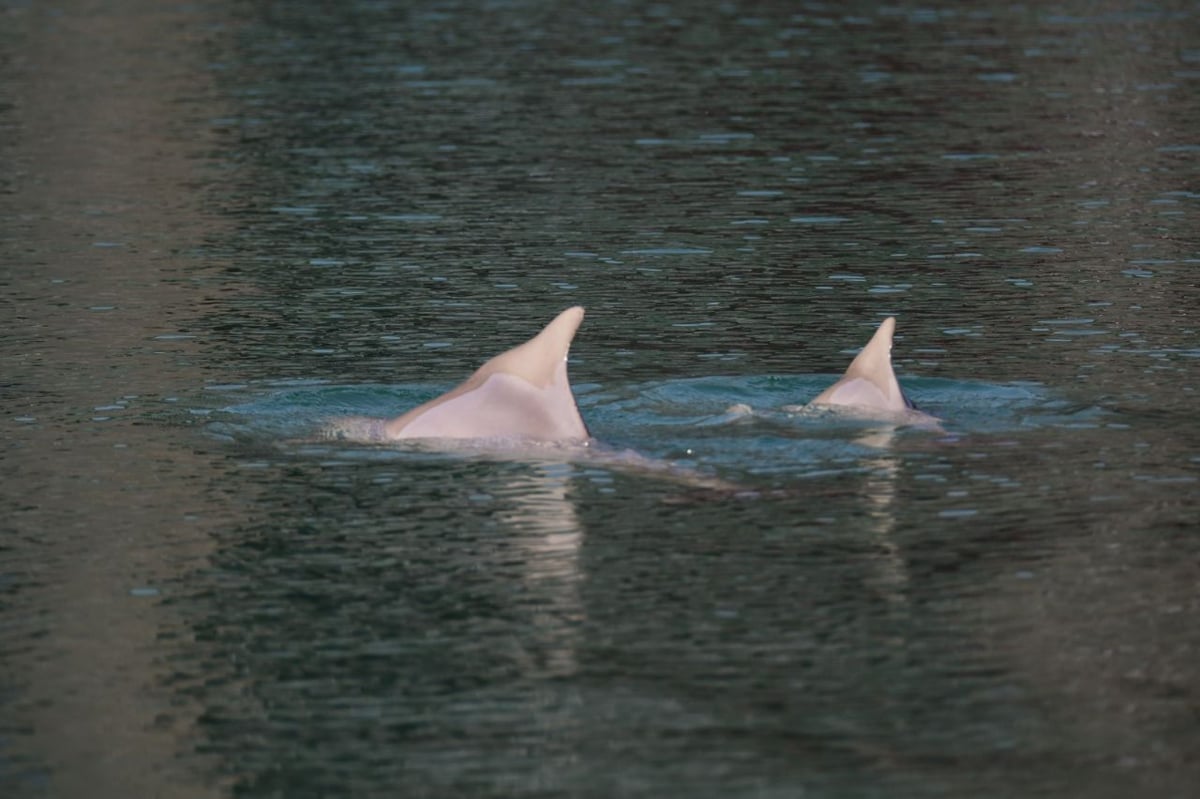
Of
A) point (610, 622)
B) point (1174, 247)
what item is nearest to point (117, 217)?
point (1174, 247)

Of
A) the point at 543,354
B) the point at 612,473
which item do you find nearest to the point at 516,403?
the point at 543,354

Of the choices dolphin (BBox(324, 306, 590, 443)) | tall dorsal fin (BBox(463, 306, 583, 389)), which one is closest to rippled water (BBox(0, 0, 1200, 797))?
dolphin (BBox(324, 306, 590, 443))

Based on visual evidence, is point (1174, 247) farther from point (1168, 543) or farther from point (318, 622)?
point (318, 622)

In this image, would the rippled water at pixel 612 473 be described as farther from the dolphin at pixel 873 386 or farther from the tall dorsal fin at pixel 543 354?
the tall dorsal fin at pixel 543 354

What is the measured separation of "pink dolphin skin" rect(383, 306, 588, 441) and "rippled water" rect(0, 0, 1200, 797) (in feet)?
0.80

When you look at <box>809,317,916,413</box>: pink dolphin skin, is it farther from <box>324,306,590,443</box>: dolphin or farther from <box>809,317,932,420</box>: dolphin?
<box>324,306,590,443</box>: dolphin

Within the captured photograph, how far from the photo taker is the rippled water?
9.69 m

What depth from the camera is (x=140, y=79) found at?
4112 cm

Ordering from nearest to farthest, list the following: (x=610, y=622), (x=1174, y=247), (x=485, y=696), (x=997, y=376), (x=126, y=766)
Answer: (x=126, y=766) < (x=485, y=696) < (x=610, y=622) < (x=997, y=376) < (x=1174, y=247)

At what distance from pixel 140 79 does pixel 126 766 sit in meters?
33.1

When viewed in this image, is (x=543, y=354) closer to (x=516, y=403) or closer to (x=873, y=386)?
(x=516, y=403)

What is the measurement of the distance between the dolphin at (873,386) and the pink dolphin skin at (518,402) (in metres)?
1.83

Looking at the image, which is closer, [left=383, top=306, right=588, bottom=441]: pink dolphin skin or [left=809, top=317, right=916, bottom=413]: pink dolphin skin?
[left=383, top=306, right=588, bottom=441]: pink dolphin skin

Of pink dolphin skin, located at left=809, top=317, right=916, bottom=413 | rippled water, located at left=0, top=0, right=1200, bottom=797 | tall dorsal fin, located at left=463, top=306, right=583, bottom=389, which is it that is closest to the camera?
rippled water, located at left=0, top=0, right=1200, bottom=797
